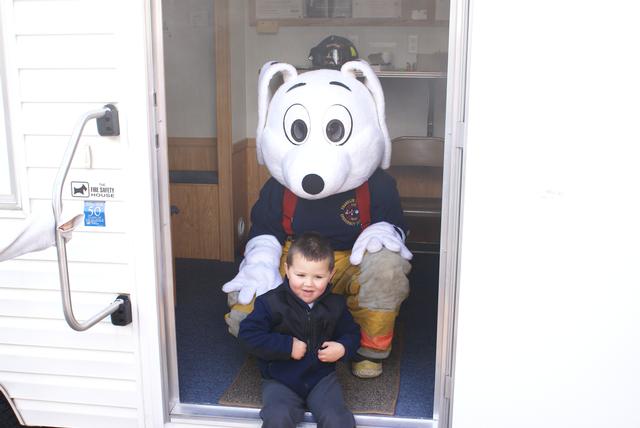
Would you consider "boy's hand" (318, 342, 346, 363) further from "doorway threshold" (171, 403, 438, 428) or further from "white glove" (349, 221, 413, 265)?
"white glove" (349, 221, 413, 265)

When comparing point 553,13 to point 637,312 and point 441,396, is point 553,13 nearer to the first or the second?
point 637,312

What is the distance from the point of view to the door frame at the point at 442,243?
86.6 inches

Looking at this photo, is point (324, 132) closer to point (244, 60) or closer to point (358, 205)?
point (358, 205)

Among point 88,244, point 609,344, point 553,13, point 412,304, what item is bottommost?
point 412,304

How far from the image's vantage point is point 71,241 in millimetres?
2510

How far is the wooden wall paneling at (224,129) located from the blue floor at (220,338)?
0.76ft

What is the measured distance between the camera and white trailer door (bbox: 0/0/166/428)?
2338 mm

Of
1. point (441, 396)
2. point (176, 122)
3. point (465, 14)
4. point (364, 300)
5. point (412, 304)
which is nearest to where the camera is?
point (465, 14)

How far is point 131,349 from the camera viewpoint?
100 inches

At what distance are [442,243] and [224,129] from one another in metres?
2.50

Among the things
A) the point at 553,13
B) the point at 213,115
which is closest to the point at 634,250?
the point at 553,13

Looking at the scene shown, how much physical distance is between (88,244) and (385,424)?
1.24m

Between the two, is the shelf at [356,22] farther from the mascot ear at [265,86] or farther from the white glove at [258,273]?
the white glove at [258,273]

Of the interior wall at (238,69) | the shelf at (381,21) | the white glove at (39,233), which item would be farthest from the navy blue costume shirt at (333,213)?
the shelf at (381,21)
